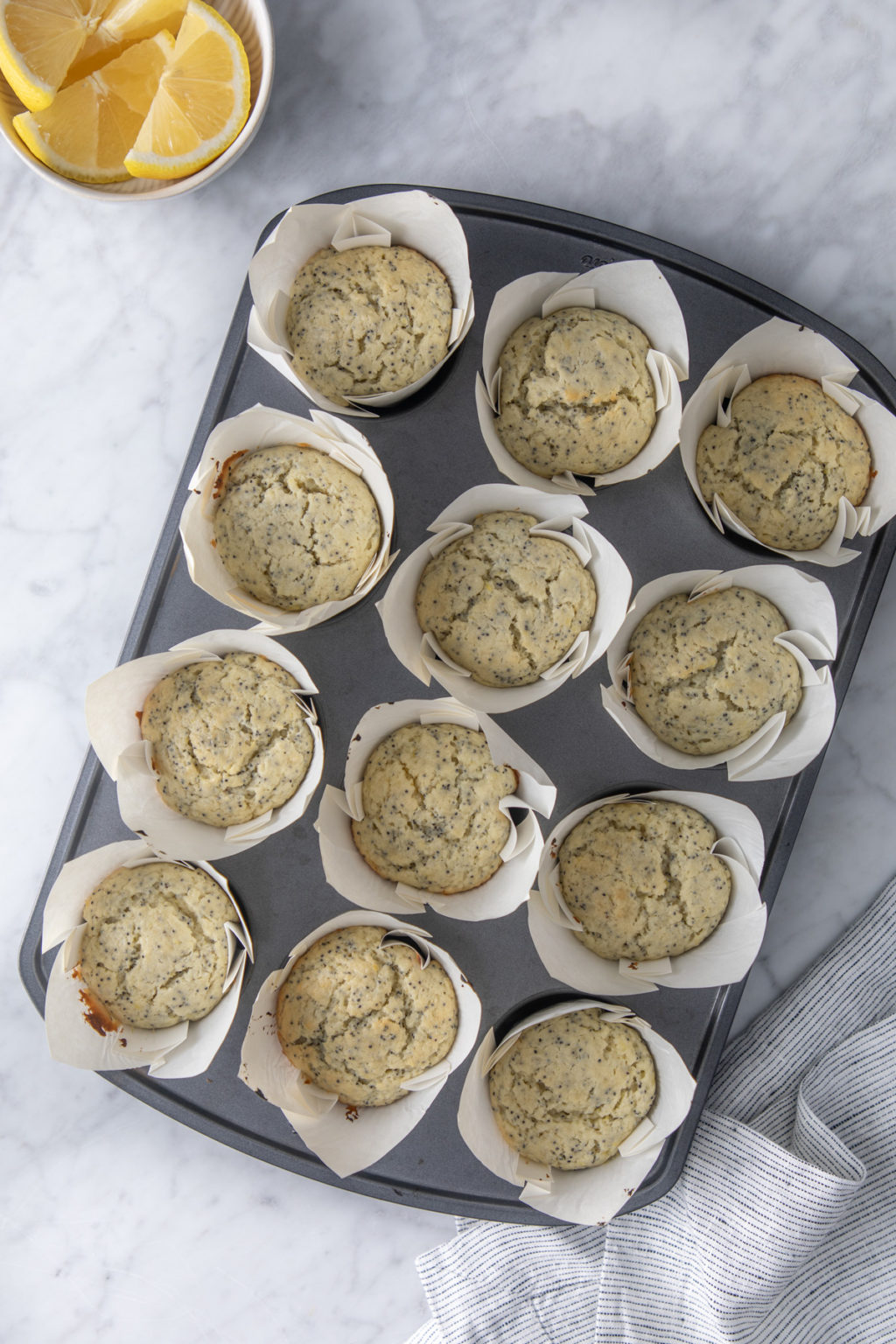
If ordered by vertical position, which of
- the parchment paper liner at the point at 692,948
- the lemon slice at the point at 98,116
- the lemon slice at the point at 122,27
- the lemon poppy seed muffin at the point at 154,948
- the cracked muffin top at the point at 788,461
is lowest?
the lemon poppy seed muffin at the point at 154,948

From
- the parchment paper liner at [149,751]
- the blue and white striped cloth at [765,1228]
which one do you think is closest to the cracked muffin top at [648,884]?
the blue and white striped cloth at [765,1228]

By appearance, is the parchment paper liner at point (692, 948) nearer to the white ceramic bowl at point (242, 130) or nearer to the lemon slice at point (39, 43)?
the white ceramic bowl at point (242, 130)

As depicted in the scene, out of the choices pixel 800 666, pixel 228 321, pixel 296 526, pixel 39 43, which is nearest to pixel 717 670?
pixel 800 666

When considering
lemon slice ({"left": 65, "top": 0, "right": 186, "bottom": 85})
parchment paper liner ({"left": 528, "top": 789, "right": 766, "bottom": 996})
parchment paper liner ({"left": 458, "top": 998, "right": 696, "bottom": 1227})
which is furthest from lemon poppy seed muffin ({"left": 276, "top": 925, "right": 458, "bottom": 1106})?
lemon slice ({"left": 65, "top": 0, "right": 186, "bottom": 85})

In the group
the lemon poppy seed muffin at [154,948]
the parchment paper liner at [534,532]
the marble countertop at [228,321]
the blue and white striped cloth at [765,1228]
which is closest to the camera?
the parchment paper liner at [534,532]

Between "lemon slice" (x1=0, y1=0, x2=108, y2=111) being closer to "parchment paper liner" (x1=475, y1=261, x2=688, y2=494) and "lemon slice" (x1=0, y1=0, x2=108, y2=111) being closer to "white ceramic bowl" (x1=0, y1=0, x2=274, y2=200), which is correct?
"white ceramic bowl" (x1=0, y1=0, x2=274, y2=200)

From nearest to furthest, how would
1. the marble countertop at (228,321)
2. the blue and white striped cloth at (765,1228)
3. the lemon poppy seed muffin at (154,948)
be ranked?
the lemon poppy seed muffin at (154,948)
the blue and white striped cloth at (765,1228)
the marble countertop at (228,321)

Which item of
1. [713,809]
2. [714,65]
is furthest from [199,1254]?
[714,65]
